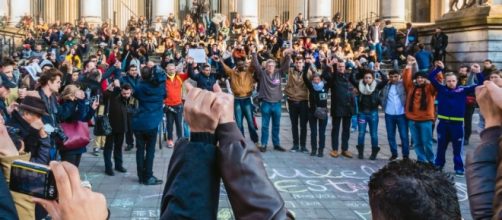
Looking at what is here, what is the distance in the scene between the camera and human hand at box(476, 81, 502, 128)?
2588 mm

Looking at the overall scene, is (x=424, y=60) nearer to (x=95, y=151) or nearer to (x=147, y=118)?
(x=95, y=151)

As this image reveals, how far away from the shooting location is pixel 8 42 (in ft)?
83.7

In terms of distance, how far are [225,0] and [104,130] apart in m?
29.9

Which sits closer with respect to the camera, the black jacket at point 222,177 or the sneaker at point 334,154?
the black jacket at point 222,177

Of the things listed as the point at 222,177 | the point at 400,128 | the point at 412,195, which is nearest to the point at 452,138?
the point at 400,128

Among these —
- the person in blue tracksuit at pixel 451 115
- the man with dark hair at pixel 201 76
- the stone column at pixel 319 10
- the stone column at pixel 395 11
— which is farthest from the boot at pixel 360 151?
the stone column at pixel 319 10

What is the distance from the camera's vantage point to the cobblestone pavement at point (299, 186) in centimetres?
756

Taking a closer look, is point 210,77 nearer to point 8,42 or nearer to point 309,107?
point 309,107

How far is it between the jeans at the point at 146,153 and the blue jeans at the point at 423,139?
4.24 m

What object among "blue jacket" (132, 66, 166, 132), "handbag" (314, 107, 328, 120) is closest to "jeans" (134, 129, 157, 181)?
"blue jacket" (132, 66, 166, 132)

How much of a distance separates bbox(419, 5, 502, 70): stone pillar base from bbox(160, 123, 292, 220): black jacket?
1792cm

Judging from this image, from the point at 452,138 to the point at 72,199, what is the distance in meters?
9.02

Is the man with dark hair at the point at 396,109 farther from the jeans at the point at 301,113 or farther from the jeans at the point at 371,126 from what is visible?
the jeans at the point at 301,113

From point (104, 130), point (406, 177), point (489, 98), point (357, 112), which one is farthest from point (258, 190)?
point (357, 112)
